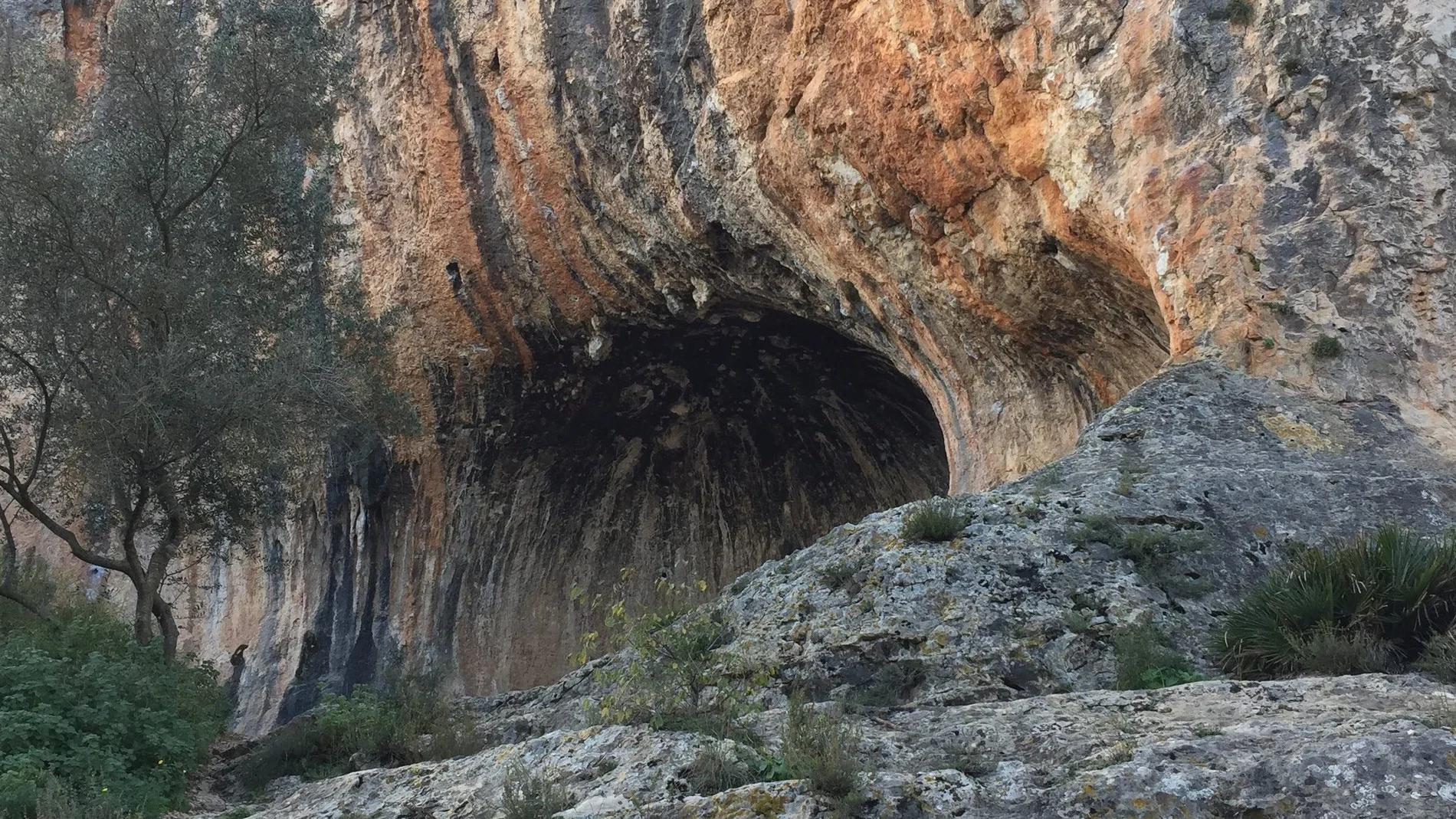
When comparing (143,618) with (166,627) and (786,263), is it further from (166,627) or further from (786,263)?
(786,263)

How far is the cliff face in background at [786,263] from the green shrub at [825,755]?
4079mm

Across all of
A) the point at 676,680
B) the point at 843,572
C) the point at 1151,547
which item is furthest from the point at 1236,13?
the point at 676,680

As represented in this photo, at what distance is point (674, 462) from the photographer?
1784cm

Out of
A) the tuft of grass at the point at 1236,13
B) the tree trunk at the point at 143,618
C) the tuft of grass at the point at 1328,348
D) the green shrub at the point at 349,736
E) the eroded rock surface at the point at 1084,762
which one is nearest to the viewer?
the eroded rock surface at the point at 1084,762

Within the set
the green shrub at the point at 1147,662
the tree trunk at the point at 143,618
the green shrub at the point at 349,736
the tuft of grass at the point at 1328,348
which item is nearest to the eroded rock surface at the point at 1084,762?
the green shrub at the point at 1147,662

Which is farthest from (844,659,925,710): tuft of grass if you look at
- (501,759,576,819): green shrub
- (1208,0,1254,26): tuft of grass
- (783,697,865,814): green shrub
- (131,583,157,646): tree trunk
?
(131,583,157,646): tree trunk

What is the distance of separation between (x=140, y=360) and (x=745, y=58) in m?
6.07

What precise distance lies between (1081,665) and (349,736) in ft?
19.2

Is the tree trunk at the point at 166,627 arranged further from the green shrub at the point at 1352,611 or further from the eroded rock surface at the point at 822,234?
the green shrub at the point at 1352,611

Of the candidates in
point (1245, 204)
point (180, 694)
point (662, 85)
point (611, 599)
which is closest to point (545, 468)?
point (611, 599)

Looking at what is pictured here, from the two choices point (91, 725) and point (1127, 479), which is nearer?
point (1127, 479)

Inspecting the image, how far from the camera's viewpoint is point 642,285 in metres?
13.9

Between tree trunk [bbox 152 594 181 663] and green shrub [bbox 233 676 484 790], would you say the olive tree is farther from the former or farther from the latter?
green shrub [bbox 233 676 484 790]

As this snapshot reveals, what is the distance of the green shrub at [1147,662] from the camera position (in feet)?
16.1
